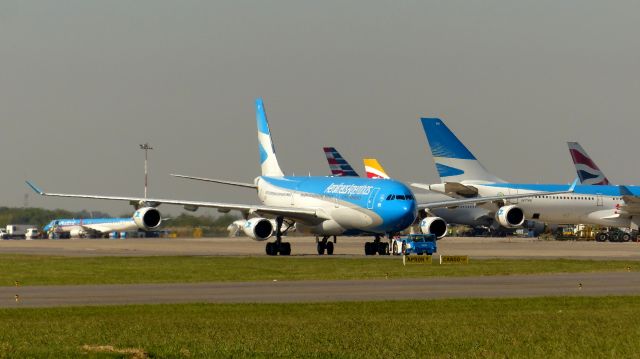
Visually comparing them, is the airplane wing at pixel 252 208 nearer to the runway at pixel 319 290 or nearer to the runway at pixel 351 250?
the runway at pixel 351 250

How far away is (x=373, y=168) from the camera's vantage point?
380 ft

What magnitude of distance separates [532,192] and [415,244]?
3624 centimetres

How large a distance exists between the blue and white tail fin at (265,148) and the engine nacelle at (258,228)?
512 inches

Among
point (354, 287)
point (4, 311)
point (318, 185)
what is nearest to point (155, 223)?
point (318, 185)

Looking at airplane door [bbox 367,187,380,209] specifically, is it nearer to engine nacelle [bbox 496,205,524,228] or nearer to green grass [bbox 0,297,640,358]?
engine nacelle [bbox 496,205,524,228]

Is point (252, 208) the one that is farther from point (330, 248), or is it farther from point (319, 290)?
point (319, 290)

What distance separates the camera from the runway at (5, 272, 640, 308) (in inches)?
1251

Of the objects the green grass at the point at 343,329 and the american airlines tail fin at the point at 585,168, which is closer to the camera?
the green grass at the point at 343,329

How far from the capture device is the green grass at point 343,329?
1938 cm

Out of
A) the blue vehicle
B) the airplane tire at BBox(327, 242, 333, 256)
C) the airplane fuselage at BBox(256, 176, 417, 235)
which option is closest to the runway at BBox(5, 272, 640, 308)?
the airplane fuselage at BBox(256, 176, 417, 235)

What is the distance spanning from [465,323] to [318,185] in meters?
43.7

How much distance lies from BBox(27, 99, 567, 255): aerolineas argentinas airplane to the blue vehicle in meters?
0.68

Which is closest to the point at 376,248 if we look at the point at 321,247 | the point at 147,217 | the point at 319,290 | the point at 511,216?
the point at 321,247

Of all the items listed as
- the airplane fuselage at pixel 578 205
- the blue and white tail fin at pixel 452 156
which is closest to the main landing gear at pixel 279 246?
the airplane fuselage at pixel 578 205
